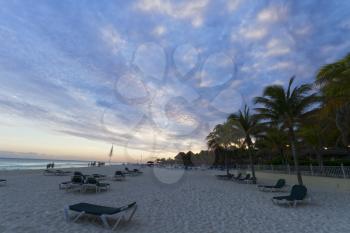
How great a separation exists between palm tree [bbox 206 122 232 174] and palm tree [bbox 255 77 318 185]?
15.0 metres

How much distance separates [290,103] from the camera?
49.5 ft

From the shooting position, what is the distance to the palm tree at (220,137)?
105 ft

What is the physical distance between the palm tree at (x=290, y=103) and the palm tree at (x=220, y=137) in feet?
49.2

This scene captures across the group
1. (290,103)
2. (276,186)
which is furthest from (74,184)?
(290,103)

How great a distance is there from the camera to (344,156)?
102ft

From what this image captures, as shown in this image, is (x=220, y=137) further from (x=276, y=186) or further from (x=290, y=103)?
(x=276, y=186)

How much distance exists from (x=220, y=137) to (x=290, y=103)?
20.5 m

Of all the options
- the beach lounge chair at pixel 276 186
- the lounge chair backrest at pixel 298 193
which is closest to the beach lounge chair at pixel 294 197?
the lounge chair backrest at pixel 298 193

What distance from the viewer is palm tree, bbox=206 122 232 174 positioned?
3213 cm

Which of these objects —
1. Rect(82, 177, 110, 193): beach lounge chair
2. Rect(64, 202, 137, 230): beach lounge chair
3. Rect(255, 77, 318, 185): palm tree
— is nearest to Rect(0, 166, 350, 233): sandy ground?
Rect(64, 202, 137, 230): beach lounge chair

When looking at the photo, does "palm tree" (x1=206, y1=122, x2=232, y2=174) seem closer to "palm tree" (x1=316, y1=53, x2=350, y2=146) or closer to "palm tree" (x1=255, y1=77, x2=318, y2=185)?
"palm tree" (x1=255, y1=77, x2=318, y2=185)

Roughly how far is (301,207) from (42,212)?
926cm

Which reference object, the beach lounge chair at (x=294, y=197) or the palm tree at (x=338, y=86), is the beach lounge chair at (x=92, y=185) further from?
the palm tree at (x=338, y=86)

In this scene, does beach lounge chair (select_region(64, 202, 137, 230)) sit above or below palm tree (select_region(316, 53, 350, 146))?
below
